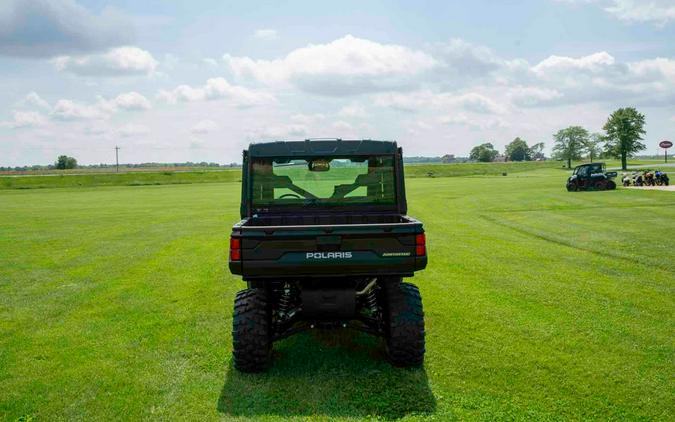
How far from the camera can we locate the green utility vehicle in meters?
5.63

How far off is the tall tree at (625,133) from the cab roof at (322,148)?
319 feet

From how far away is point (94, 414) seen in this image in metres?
5.20

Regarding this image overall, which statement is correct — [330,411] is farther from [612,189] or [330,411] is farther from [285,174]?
[612,189]

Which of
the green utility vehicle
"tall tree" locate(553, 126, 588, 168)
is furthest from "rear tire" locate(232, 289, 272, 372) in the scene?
"tall tree" locate(553, 126, 588, 168)

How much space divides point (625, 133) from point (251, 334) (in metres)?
101

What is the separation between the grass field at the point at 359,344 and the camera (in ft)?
17.5

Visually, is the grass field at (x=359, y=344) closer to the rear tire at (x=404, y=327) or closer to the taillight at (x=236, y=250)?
the rear tire at (x=404, y=327)

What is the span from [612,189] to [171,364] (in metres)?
38.9

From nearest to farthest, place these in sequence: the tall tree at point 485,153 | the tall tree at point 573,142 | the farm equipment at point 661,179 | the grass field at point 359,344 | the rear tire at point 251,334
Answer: the grass field at point 359,344 → the rear tire at point 251,334 → the farm equipment at point 661,179 → the tall tree at point 573,142 → the tall tree at point 485,153

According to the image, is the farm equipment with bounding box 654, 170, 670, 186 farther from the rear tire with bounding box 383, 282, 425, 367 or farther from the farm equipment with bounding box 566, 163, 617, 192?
the rear tire with bounding box 383, 282, 425, 367

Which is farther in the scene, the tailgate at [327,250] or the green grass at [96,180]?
the green grass at [96,180]

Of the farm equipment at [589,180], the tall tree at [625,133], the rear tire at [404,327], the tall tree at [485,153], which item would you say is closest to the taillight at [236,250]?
the rear tire at [404,327]

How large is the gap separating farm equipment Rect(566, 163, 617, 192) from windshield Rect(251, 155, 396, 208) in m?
35.1

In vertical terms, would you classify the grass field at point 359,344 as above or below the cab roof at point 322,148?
below
